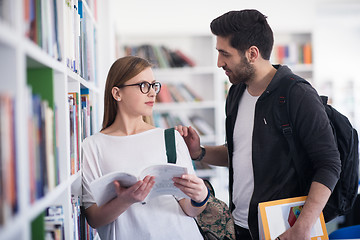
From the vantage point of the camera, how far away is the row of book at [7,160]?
699 millimetres

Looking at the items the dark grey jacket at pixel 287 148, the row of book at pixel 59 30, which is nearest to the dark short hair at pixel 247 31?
the dark grey jacket at pixel 287 148

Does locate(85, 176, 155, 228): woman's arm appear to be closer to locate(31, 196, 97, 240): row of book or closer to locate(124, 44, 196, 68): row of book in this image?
locate(31, 196, 97, 240): row of book

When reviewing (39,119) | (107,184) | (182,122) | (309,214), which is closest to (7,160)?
(39,119)

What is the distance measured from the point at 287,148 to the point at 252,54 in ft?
1.53

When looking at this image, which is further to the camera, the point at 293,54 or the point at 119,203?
the point at 293,54

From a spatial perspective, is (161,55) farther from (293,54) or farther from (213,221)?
(213,221)

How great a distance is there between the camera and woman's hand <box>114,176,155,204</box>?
1230 mm

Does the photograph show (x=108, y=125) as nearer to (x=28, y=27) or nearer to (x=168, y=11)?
(x=28, y=27)

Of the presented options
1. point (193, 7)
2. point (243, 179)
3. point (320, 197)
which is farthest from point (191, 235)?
point (193, 7)

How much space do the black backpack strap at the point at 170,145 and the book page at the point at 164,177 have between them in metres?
0.13

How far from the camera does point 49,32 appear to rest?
1.08m

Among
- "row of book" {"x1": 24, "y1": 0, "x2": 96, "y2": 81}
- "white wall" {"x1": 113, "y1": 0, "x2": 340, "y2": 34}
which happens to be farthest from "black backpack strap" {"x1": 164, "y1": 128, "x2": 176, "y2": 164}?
"white wall" {"x1": 113, "y1": 0, "x2": 340, "y2": 34}

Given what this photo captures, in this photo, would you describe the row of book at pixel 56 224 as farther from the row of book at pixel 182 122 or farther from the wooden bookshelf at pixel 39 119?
the row of book at pixel 182 122

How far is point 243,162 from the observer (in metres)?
1.70
